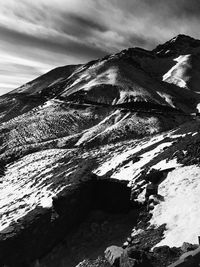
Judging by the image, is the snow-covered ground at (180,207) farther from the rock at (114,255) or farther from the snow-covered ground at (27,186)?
the snow-covered ground at (27,186)

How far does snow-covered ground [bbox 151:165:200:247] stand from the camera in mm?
16562

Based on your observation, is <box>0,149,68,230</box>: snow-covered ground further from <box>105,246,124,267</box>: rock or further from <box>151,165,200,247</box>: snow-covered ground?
<box>105,246,124,267</box>: rock

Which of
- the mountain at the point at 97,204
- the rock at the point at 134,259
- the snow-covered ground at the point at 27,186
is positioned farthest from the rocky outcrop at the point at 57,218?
the rock at the point at 134,259

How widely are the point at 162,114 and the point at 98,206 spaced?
52.6 m

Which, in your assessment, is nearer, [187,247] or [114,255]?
[187,247]

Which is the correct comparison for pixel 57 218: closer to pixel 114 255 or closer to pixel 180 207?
pixel 180 207

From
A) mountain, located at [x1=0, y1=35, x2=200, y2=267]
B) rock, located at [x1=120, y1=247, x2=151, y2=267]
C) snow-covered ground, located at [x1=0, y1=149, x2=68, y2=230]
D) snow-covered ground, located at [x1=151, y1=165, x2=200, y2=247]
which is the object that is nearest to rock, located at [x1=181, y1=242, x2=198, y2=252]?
mountain, located at [x1=0, y1=35, x2=200, y2=267]

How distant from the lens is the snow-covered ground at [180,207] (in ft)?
54.3

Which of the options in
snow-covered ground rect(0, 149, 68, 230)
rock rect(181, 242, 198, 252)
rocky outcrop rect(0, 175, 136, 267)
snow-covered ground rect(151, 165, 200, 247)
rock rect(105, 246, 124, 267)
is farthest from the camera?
snow-covered ground rect(0, 149, 68, 230)

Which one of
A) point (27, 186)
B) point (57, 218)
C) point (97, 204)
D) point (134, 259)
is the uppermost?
point (27, 186)

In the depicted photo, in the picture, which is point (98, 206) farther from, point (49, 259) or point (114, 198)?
point (49, 259)

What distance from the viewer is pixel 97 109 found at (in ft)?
272

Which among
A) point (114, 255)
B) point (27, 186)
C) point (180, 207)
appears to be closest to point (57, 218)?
point (180, 207)

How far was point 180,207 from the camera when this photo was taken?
63.5 feet
